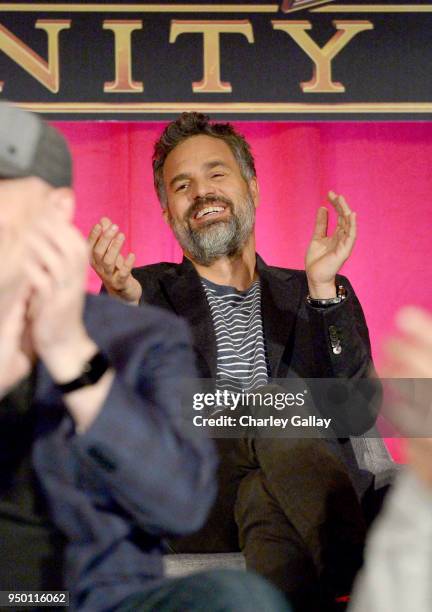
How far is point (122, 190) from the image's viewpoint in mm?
2256

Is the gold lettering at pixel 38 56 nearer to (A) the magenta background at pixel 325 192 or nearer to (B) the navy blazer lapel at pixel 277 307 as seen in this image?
(A) the magenta background at pixel 325 192

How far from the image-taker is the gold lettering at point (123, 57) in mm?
2143

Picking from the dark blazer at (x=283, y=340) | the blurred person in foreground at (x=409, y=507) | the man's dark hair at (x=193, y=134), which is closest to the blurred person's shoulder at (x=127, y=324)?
the blurred person in foreground at (x=409, y=507)

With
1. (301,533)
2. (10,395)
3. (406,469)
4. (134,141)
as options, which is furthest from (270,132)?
(406,469)

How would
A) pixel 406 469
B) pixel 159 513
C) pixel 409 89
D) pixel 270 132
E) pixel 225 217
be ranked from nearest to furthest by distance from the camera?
1. pixel 406 469
2. pixel 159 513
3. pixel 225 217
4. pixel 409 89
5. pixel 270 132

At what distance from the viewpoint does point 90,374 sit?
73 cm

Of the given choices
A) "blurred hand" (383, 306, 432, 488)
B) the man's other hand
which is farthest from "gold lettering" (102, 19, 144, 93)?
"blurred hand" (383, 306, 432, 488)

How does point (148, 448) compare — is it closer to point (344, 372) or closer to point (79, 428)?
point (79, 428)

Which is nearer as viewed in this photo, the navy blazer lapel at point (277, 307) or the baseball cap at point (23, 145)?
the baseball cap at point (23, 145)

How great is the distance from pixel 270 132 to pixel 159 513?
169 centimetres

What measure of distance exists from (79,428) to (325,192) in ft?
5.32

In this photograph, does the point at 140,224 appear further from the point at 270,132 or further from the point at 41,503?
the point at 41,503

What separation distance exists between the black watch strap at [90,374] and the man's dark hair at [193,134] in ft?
4.35

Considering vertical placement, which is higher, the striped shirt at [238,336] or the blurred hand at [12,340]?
the striped shirt at [238,336]
